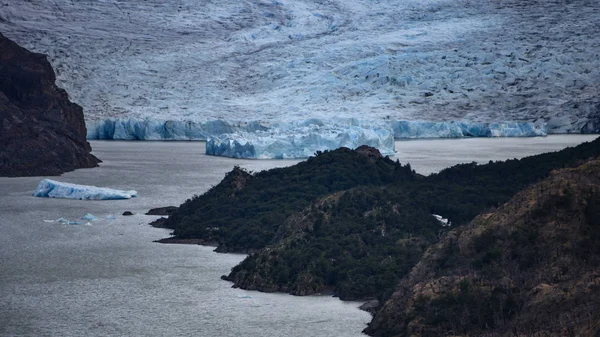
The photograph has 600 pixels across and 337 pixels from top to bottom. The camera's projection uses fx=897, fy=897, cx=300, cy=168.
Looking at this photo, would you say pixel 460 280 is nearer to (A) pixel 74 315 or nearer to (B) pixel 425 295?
(B) pixel 425 295

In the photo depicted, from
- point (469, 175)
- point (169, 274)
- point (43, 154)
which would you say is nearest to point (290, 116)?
point (43, 154)

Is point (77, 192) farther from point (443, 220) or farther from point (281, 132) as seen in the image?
point (281, 132)

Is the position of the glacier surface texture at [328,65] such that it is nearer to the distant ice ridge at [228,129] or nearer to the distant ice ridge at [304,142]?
the distant ice ridge at [228,129]

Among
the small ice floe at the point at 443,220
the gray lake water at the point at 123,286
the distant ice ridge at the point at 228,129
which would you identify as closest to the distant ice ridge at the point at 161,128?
the distant ice ridge at the point at 228,129

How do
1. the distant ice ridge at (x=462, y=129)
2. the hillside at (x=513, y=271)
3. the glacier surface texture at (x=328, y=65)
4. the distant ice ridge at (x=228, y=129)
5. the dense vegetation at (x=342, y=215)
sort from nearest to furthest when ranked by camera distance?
1. the hillside at (x=513, y=271)
2. the dense vegetation at (x=342, y=215)
3. the distant ice ridge at (x=228, y=129)
4. the distant ice ridge at (x=462, y=129)
5. the glacier surface texture at (x=328, y=65)

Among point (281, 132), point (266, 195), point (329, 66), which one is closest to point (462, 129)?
point (329, 66)
